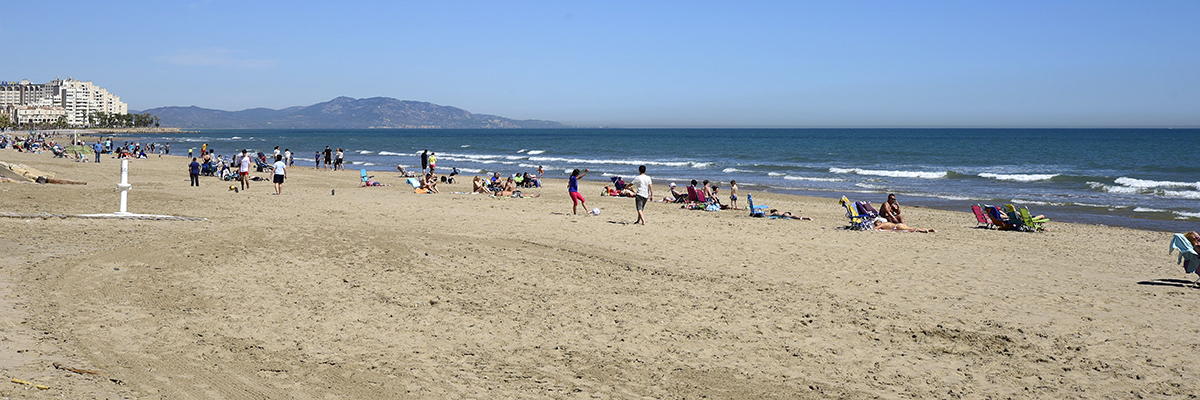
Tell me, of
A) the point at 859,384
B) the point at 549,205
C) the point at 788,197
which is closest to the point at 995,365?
the point at 859,384

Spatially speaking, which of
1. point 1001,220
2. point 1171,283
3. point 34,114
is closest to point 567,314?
point 1171,283

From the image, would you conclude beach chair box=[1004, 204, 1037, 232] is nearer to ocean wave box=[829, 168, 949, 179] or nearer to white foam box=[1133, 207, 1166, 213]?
white foam box=[1133, 207, 1166, 213]

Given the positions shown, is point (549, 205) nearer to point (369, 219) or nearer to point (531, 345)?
point (369, 219)

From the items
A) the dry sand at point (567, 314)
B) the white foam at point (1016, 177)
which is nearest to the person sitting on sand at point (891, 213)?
the dry sand at point (567, 314)

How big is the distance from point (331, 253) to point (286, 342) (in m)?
3.97

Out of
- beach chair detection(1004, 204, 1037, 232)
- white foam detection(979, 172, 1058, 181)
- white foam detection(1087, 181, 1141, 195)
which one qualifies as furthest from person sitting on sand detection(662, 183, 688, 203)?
white foam detection(979, 172, 1058, 181)

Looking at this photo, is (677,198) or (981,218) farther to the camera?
(677,198)

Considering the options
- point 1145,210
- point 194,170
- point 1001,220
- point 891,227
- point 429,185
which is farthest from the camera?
point 429,185

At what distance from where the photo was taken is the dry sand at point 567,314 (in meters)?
6.04

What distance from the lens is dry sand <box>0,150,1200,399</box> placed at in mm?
6039

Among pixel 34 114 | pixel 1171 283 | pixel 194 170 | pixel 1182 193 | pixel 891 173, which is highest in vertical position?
pixel 34 114

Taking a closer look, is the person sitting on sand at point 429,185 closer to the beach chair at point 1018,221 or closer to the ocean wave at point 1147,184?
the beach chair at point 1018,221

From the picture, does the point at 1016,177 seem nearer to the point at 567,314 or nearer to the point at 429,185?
the point at 429,185

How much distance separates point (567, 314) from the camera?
26.2ft
